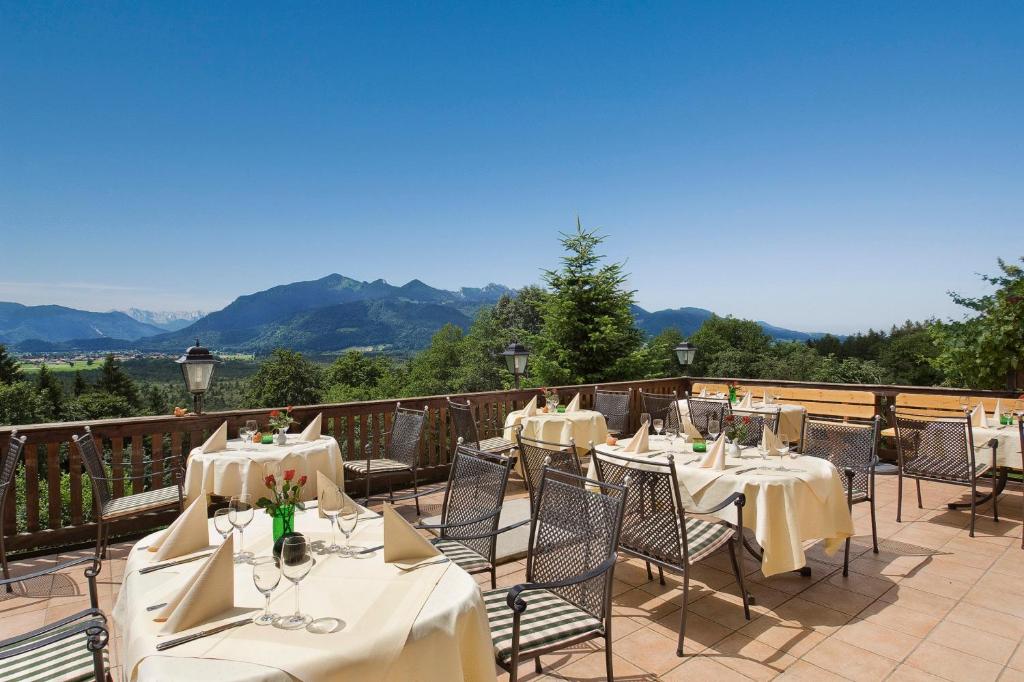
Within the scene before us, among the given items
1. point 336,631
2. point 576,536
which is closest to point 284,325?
point 576,536

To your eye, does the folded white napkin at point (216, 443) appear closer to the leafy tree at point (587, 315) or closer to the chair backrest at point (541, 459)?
the chair backrest at point (541, 459)

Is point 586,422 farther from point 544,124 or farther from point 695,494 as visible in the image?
point 544,124

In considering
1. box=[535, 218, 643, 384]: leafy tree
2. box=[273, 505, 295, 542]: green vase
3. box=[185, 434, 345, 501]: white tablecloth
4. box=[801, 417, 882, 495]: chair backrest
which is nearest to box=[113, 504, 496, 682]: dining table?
box=[273, 505, 295, 542]: green vase

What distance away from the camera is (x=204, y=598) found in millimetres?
1413

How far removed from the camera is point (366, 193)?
44.3 m

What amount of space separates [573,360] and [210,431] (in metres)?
12.5

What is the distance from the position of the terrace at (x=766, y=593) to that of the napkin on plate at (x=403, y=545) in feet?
2.85

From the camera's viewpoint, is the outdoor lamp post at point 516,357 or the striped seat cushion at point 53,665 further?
the outdoor lamp post at point 516,357

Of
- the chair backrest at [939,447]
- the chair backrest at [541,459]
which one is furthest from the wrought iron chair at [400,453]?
the chair backrest at [939,447]

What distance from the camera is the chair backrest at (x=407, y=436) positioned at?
16.2 feet

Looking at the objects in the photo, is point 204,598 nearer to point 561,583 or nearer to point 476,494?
point 561,583

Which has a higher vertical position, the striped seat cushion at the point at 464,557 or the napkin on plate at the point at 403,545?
the napkin on plate at the point at 403,545

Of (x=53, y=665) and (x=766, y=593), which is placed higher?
(x=53, y=665)

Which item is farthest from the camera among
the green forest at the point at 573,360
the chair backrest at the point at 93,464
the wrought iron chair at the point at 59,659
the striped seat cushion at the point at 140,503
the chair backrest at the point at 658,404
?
the green forest at the point at 573,360
